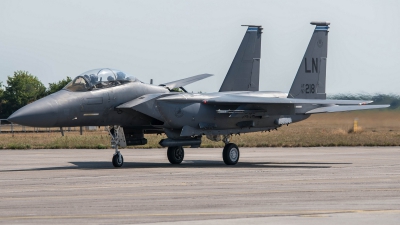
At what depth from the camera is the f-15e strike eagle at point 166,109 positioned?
18531 mm

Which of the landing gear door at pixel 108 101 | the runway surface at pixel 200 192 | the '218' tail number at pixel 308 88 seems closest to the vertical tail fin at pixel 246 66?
the '218' tail number at pixel 308 88

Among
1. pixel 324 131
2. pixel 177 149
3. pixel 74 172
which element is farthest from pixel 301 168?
pixel 324 131

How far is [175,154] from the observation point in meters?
21.9

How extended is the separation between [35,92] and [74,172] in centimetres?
8208

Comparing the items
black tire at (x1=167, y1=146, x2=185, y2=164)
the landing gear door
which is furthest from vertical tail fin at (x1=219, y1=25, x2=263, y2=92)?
the landing gear door

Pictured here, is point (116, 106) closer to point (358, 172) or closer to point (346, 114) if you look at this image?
point (358, 172)

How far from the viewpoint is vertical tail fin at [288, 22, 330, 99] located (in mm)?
23422

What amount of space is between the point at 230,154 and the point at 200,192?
8111mm

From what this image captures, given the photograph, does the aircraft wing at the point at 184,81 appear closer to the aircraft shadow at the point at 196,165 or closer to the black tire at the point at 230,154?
the aircraft shadow at the point at 196,165

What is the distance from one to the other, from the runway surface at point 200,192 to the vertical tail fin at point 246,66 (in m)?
3.35

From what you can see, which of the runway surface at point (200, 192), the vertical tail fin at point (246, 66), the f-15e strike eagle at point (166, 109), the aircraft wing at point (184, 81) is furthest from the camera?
the vertical tail fin at point (246, 66)

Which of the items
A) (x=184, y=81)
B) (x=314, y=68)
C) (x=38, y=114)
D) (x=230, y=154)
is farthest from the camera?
(x=184, y=81)

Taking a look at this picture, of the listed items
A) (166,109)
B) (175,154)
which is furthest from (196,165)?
(166,109)

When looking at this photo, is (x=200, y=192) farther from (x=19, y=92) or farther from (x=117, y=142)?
(x=19, y=92)
